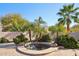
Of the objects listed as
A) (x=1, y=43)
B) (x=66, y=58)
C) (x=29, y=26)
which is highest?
(x=29, y=26)

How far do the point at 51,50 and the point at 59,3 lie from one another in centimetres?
119

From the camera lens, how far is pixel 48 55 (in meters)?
6.12

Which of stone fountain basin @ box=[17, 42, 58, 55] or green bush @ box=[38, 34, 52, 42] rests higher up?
green bush @ box=[38, 34, 52, 42]

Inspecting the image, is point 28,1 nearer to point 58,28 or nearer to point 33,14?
point 33,14

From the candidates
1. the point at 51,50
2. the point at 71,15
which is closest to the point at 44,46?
the point at 51,50

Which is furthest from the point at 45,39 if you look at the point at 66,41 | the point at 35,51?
the point at 66,41

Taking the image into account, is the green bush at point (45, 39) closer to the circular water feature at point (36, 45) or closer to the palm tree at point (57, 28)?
the circular water feature at point (36, 45)

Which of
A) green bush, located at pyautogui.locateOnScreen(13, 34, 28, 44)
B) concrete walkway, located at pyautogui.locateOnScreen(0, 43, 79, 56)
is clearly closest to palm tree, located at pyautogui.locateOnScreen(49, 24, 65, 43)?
concrete walkway, located at pyautogui.locateOnScreen(0, 43, 79, 56)

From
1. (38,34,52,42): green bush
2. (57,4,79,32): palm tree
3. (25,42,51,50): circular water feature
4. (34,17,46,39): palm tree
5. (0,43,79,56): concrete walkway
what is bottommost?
(0,43,79,56): concrete walkway

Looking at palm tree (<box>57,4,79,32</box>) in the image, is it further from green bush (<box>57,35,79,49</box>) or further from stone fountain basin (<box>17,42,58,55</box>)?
stone fountain basin (<box>17,42,58,55</box>)

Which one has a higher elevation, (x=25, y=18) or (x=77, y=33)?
(x=25, y=18)

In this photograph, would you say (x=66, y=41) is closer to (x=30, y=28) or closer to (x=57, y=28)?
(x=57, y=28)

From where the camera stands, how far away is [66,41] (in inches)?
251

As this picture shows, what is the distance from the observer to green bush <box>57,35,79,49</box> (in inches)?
248
